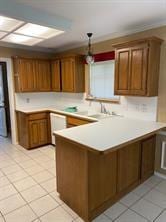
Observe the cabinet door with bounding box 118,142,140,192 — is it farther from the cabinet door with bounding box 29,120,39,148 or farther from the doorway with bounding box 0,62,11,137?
the doorway with bounding box 0,62,11,137

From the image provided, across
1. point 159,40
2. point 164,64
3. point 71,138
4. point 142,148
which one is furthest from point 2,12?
point 142,148

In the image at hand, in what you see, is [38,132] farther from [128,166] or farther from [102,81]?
[128,166]

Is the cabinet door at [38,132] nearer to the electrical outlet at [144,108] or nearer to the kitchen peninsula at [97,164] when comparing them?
the kitchen peninsula at [97,164]

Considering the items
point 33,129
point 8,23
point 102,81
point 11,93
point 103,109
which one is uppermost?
point 8,23

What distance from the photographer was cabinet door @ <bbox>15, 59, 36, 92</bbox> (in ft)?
13.3

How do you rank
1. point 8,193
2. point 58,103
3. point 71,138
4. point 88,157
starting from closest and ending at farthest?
point 88,157 < point 71,138 < point 8,193 < point 58,103

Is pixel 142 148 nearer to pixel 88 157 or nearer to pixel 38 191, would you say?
pixel 88 157

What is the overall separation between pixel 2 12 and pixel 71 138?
5.32 ft

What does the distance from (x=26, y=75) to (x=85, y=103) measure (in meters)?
1.59

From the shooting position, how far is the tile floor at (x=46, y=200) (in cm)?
201

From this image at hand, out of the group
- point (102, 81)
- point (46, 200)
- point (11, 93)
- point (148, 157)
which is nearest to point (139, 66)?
point (102, 81)

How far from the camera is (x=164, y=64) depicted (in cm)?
267

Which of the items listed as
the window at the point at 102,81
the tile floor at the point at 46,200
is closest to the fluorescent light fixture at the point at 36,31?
the window at the point at 102,81

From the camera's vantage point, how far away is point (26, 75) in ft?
13.6
